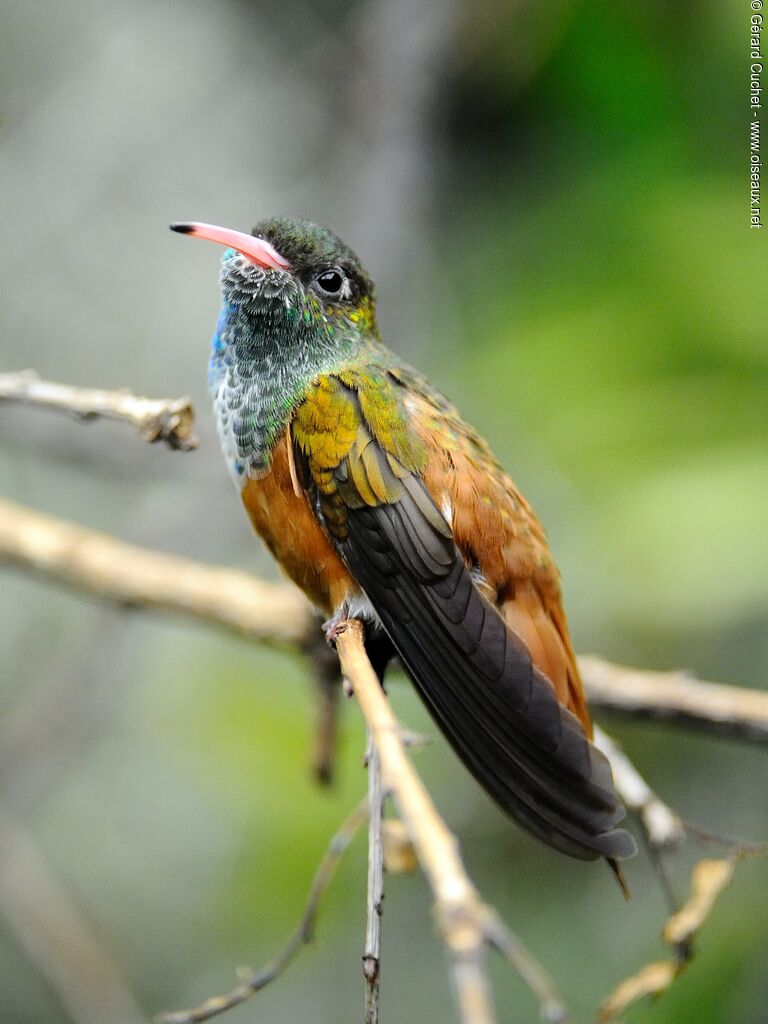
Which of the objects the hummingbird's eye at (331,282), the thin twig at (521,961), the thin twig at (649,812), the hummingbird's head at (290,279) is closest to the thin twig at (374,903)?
the thin twig at (521,961)

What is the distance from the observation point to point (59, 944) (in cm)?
353

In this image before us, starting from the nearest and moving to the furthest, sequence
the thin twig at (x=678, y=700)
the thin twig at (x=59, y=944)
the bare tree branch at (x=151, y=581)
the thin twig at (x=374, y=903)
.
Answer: the thin twig at (x=374, y=903)
the thin twig at (x=678, y=700)
the bare tree branch at (x=151, y=581)
the thin twig at (x=59, y=944)

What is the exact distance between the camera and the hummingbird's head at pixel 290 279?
2838mm

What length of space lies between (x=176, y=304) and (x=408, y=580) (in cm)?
394

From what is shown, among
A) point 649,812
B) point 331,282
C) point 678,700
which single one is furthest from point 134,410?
point 678,700

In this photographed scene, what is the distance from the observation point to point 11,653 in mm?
5363

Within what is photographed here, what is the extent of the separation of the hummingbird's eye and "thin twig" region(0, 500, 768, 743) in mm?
893

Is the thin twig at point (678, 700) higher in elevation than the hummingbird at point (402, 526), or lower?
lower

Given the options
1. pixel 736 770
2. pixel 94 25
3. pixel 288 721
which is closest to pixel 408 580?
pixel 288 721

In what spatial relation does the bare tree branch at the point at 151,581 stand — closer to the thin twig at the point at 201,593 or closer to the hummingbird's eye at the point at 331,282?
the thin twig at the point at 201,593

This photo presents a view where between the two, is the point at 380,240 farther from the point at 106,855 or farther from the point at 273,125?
the point at 106,855

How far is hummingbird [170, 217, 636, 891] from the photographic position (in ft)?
7.33

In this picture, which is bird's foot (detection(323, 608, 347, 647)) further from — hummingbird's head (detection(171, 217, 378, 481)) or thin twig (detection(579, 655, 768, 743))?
thin twig (detection(579, 655, 768, 743))

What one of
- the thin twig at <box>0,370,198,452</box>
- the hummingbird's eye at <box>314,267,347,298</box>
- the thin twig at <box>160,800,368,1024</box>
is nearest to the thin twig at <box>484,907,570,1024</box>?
the thin twig at <box>160,800,368,1024</box>
